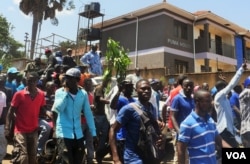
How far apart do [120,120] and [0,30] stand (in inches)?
1257

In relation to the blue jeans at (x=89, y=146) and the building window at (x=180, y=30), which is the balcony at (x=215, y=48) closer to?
the building window at (x=180, y=30)

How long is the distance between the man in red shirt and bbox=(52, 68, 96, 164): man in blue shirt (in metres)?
0.78

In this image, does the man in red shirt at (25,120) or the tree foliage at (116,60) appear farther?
the tree foliage at (116,60)

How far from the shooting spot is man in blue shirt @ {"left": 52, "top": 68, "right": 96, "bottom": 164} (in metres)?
4.66

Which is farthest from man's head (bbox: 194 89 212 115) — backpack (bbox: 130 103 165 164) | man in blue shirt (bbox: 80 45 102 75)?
man in blue shirt (bbox: 80 45 102 75)

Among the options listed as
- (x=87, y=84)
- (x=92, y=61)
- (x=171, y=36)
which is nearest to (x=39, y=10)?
(x=171, y=36)

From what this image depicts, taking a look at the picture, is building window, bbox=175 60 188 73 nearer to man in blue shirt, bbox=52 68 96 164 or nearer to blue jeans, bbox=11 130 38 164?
blue jeans, bbox=11 130 38 164

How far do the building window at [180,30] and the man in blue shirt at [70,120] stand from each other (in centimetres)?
1977

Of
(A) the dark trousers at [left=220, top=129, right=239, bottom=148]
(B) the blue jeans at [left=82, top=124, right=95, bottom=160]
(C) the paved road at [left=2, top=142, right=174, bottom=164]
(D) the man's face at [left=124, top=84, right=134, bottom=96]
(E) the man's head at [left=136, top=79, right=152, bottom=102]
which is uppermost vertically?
(D) the man's face at [left=124, top=84, right=134, bottom=96]

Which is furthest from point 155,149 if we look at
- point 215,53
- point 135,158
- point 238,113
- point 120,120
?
point 215,53

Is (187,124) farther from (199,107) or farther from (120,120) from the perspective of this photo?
(120,120)

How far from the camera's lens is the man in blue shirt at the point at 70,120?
15.3 ft

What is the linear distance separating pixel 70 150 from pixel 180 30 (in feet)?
67.9

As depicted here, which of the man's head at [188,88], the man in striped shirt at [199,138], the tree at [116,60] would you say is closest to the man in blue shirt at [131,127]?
the man in striped shirt at [199,138]
